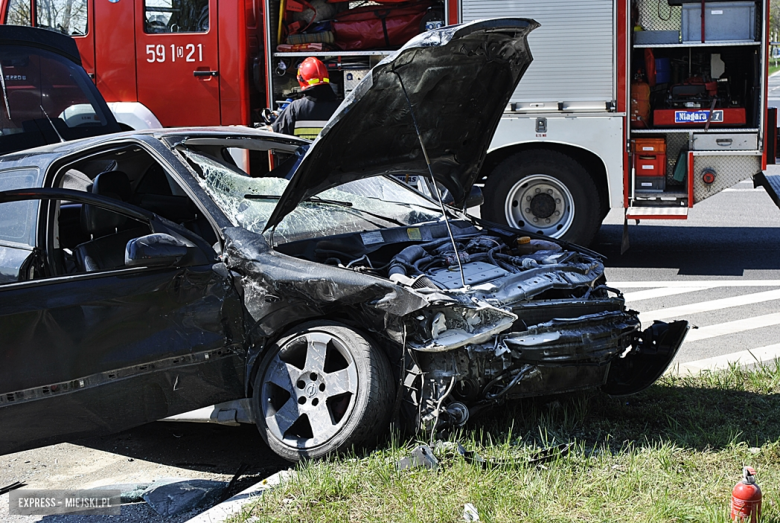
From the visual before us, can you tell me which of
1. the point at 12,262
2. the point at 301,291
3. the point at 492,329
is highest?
the point at 12,262

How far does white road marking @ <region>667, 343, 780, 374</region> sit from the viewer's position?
5.49 meters

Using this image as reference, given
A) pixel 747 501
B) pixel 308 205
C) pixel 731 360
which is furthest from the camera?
pixel 731 360

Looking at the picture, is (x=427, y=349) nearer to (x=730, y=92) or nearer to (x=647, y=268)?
(x=647, y=268)

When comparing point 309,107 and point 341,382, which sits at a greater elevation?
point 309,107

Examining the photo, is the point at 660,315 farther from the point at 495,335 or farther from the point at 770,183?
the point at 495,335

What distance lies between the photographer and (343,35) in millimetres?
9562

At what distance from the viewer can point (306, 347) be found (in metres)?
4.08

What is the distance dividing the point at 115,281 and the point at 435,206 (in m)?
Answer: 2.12

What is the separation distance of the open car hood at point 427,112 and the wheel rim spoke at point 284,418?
2.91 ft

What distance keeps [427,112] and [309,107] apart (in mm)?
4541


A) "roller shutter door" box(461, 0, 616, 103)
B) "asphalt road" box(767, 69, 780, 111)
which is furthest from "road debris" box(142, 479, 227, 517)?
"asphalt road" box(767, 69, 780, 111)

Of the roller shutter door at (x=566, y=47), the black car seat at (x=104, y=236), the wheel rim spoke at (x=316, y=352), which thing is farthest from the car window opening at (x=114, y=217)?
the roller shutter door at (x=566, y=47)

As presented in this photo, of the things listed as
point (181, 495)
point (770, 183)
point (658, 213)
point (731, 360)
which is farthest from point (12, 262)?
point (770, 183)

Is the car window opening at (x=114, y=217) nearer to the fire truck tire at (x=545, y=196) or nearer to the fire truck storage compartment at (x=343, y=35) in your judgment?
the fire truck storage compartment at (x=343, y=35)
